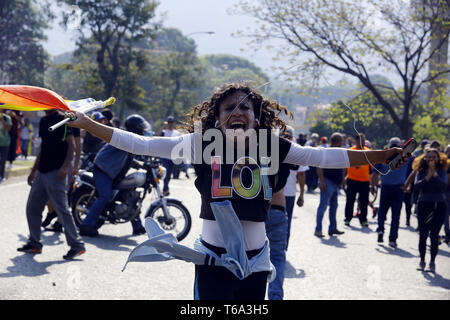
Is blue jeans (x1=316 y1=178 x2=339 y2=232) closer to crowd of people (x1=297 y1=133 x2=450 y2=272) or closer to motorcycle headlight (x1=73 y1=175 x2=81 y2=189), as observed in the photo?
crowd of people (x1=297 y1=133 x2=450 y2=272)

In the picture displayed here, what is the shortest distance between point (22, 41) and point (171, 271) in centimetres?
4641

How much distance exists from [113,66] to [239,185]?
40.6 meters

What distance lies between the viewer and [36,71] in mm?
53062

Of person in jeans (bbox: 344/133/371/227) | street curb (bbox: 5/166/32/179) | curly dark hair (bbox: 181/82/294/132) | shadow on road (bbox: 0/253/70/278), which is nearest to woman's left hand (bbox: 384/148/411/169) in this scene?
curly dark hair (bbox: 181/82/294/132)

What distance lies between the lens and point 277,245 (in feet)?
17.4

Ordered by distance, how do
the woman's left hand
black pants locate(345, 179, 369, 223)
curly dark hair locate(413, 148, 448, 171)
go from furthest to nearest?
1. black pants locate(345, 179, 369, 223)
2. curly dark hair locate(413, 148, 448, 171)
3. the woman's left hand

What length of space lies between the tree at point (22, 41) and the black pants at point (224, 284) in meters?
44.0

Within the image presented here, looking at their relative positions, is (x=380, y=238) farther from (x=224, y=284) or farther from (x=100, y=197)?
(x=224, y=284)

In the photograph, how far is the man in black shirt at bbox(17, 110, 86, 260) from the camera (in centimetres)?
705

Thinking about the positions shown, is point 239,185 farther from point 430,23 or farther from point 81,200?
point 430,23

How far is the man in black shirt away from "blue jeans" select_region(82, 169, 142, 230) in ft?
4.62

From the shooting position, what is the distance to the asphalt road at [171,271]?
5.91 m

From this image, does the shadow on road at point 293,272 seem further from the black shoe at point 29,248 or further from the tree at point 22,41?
the tree at point 22,41
